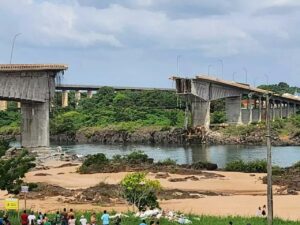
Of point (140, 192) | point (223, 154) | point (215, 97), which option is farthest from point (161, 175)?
point (215, 97)

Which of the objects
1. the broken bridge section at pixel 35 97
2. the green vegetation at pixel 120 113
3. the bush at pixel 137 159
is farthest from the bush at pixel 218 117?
the bush at pixel 137 159

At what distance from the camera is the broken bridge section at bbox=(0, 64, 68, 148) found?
78250 millimetres

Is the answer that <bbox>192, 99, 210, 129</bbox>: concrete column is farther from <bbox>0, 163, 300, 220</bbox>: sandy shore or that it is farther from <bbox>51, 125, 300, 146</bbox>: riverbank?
<bbox>0, 163, 300, 220</bbox>: sandy shore

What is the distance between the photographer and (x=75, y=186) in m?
54.2

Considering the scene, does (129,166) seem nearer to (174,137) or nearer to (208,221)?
(208,221)

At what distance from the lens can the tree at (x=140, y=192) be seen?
37.0 m

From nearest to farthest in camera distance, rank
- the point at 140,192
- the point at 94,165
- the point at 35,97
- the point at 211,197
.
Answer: the point at 140,192
the point at 211,197
the point at 94,165
the point at 35,97

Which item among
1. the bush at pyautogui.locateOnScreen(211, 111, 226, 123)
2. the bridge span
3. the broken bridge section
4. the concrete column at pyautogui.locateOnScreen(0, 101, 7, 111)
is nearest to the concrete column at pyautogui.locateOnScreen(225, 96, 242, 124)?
the bridge span

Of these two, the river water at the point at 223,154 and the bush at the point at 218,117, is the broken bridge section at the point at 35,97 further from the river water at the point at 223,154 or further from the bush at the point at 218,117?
the bush at the point at 218,117

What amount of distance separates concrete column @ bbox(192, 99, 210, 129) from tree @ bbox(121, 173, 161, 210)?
294ft

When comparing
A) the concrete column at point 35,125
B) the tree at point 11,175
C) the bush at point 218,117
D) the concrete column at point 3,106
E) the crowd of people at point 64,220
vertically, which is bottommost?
the crowd of people at point 64,220

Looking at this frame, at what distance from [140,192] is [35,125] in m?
46.5

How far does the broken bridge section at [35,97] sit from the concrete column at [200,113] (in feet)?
166

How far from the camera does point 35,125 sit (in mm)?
81375
